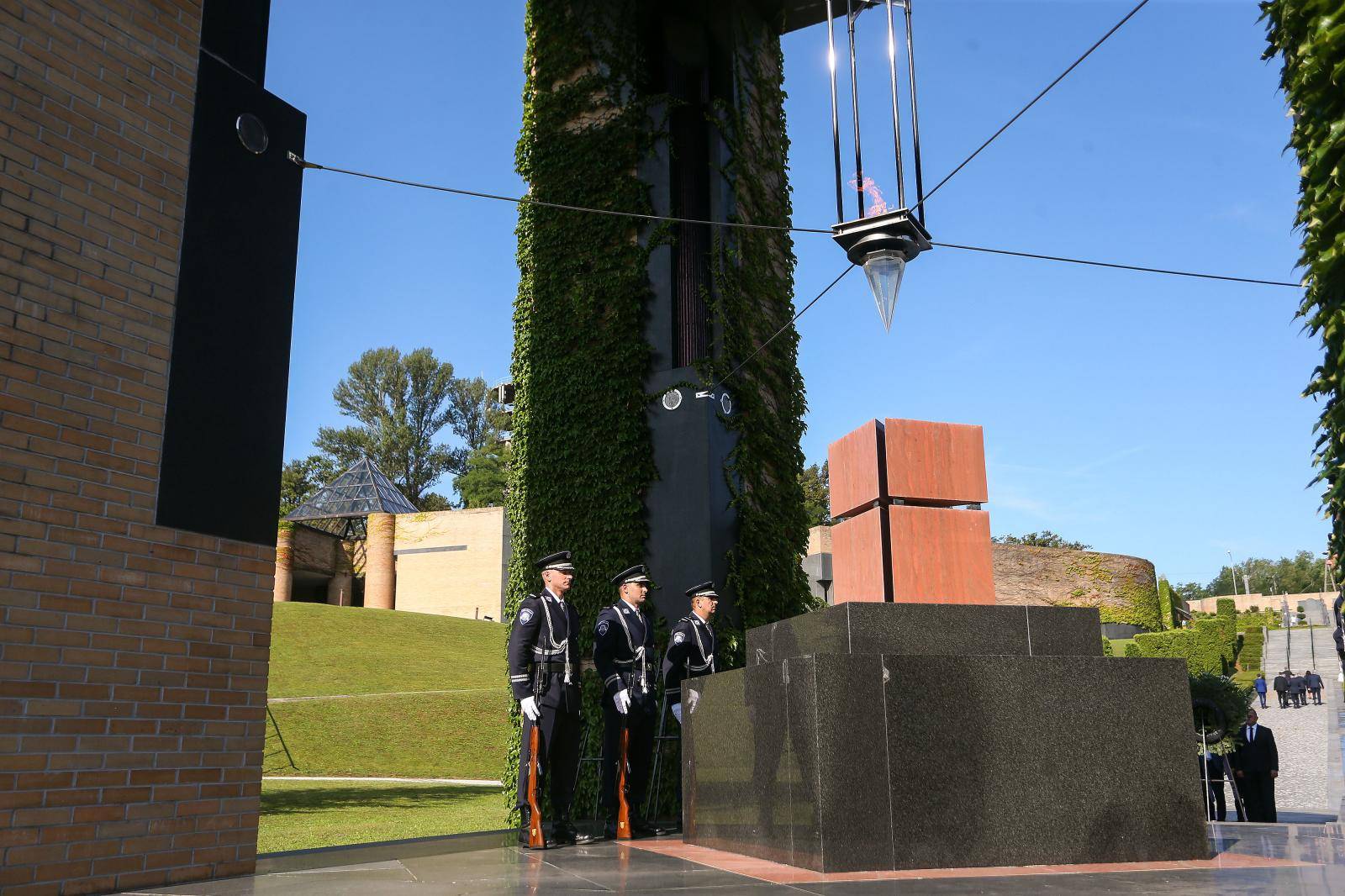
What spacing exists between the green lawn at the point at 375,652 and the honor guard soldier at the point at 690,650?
57.0 ft

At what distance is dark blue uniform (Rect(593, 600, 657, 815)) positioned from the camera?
8.60 meters

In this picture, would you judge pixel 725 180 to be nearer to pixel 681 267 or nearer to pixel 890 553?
pixel 681 267

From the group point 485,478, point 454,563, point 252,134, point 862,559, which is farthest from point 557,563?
point 485,478

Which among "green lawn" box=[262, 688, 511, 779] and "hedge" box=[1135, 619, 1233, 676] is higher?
"hedge" box=[1135, 619, 1233, 676]

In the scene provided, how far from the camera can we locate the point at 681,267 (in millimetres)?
11266

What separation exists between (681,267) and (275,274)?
5.44 m

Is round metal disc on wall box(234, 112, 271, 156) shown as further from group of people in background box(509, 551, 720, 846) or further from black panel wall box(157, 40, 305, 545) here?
group of people in background box(509, 551, 720, 846)

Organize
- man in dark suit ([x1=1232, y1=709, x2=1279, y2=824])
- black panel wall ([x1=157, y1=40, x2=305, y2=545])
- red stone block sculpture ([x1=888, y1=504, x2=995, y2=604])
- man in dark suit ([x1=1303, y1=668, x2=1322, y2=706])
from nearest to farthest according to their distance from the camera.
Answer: black panel wall ([x1=157, y1=40, x2=305, y2=545])
man in dark suit ([x1=1232, y1=709, x2=1279, y2=824])
red stone block sculpture ([x1=888, y1=504, x2=995, y2=604])
man in dark suit ([x1=1303, y1=668, x2=1322, y2=706])

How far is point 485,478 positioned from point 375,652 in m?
31.2

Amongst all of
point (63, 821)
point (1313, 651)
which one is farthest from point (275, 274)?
point (1313, 651)

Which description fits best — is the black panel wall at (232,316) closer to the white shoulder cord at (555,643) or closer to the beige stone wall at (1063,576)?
the white shoulder cord at (555,643)

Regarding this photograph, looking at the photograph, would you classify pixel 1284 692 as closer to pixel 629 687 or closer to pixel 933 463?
pixel 933 463

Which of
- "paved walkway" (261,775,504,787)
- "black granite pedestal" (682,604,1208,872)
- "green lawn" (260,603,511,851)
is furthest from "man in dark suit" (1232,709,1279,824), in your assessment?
"paved walkway" (261,775,504,787)

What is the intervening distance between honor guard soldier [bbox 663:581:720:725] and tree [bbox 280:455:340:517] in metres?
61.8
